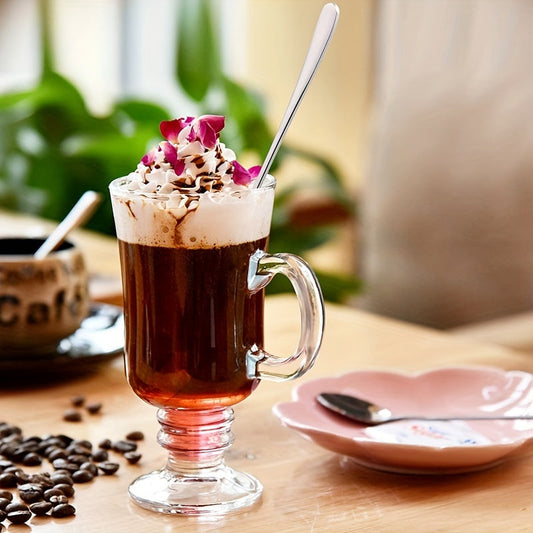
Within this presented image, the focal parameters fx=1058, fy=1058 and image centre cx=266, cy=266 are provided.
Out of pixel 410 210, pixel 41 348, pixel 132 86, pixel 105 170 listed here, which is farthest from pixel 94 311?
pixel 132 86

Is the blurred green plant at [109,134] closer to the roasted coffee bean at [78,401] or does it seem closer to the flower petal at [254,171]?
the roasted coffee bean at [78,401]

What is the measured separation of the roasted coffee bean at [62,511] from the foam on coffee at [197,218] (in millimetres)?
238

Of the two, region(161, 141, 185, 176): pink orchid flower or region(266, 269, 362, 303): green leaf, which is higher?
region(161, 141, 185, 176): pink orchid flower

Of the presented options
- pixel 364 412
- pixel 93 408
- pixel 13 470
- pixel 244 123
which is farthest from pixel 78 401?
pixel 244 123

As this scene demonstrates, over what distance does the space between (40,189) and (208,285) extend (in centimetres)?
233

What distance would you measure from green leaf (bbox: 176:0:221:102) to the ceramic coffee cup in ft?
6.28

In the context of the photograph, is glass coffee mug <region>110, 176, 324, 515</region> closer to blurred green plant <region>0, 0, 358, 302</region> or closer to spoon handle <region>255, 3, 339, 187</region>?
spoon handle <region>255, 3, 339, 187</region>

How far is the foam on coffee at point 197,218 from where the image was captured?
0.90 m

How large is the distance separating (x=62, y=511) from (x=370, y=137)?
2085 mm

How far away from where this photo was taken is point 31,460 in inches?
41.1

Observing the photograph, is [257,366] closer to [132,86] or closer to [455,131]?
[455,131]

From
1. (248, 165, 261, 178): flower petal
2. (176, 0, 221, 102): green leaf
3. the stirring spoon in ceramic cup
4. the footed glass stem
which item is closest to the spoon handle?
(248, 165, 261, 178): flower petal

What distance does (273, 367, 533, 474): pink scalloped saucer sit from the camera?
0.98 meters

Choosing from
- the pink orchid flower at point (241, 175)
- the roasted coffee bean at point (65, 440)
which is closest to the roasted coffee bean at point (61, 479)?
the roasted coffee bean at point (65, 440)
